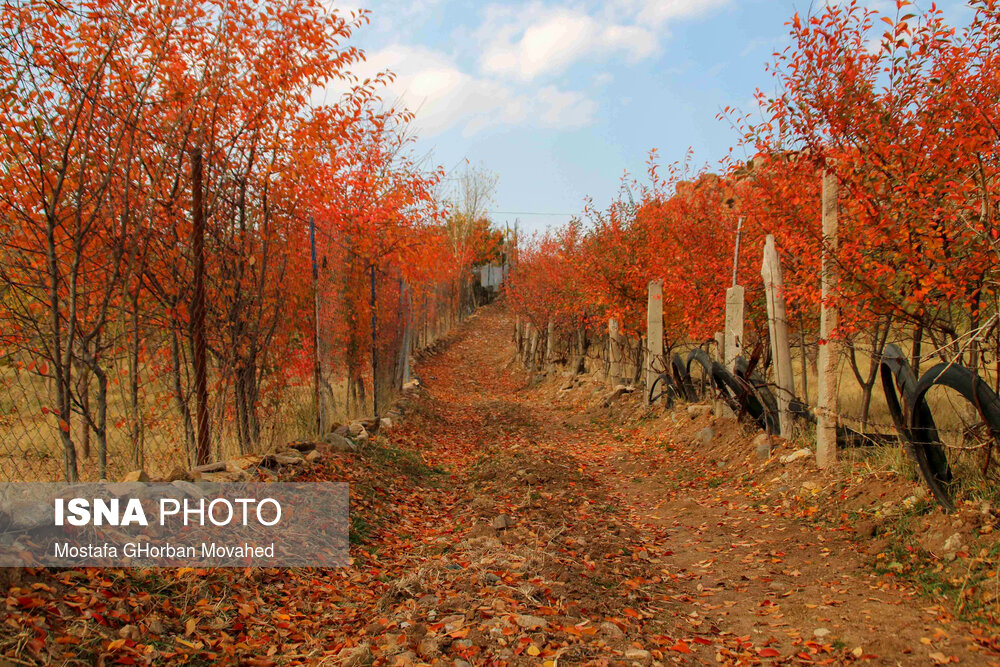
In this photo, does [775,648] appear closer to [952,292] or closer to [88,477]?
[952,292]

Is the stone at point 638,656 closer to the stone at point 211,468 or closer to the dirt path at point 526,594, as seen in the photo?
the dirt path at point 526,594

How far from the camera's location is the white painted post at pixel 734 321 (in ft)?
27.0

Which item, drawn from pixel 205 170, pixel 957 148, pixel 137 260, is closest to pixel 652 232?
pixel 957 148

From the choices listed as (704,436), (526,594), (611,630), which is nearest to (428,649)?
(526,594)

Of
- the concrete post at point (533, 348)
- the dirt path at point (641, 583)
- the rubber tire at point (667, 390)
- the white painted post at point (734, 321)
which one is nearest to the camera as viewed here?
the dirt path at point (641, 583)

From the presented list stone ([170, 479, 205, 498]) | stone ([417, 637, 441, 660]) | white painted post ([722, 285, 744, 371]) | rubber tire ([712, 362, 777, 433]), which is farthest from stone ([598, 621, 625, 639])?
white painted post ([722, 285, 744, 371])

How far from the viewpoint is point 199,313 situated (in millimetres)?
5676

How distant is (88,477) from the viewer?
5.29 metres

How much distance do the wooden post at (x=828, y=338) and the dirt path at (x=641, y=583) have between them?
83 cm

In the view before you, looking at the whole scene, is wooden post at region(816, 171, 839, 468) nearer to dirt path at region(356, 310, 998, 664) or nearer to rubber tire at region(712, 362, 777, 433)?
dirt path at region(356, 310, 998, 664)

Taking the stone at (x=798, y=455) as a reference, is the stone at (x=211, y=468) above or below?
above

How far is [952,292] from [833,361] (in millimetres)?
1783

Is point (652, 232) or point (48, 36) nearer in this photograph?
point (48, 36)

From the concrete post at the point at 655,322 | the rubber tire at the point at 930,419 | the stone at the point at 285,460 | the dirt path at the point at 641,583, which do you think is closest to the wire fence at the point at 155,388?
the stone at the point at 285,460
